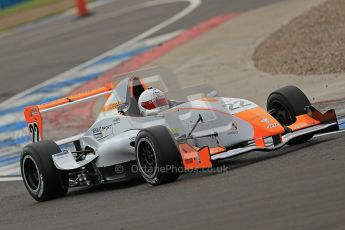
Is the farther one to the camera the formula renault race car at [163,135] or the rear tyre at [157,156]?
the formula renault race car at [163,135]

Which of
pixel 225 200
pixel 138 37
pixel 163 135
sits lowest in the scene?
pixel 225 200

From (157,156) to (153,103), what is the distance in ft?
4.32

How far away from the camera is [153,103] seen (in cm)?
1047

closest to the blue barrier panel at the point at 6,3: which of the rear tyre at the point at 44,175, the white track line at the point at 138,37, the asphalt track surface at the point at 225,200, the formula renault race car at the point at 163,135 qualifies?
the white track line at the point at 138,37

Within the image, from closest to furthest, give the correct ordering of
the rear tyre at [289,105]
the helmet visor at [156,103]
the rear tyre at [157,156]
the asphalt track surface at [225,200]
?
the asphalt track surface at [225,200] < the rear tyre at [157,156] < the rear tyre at [289,105] < the helmet visor at [156,103]

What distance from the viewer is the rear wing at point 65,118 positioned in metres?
11.7

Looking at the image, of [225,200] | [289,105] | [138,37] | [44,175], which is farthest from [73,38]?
[225,200]

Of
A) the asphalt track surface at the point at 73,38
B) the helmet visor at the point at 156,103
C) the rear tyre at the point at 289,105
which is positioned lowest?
the rear tyre at the point at 289,105

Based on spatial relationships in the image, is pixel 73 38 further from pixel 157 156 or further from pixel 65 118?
pixel 157 156

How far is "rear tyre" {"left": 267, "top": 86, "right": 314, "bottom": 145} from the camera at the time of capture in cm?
1036

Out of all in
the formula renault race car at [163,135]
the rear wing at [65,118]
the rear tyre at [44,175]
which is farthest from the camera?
the rear wing at [65,118]

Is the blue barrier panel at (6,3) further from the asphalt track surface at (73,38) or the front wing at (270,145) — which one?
the front wing at (270,145)

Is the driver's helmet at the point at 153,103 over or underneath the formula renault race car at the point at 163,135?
over

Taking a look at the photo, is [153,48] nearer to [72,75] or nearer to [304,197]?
[72,75]
